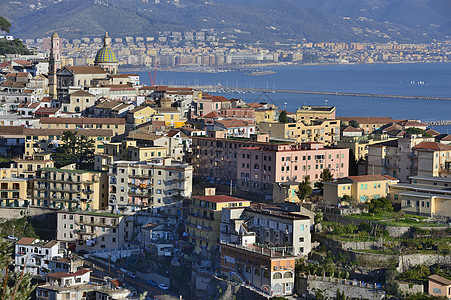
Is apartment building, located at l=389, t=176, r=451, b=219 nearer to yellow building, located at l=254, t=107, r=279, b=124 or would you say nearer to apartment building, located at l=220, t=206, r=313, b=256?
apartment building, located at l=220, t=206, r=313, b=256

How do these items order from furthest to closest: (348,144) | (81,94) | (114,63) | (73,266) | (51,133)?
(114,63) → (81,94) → (51,133) → (348,144) → (73,266)

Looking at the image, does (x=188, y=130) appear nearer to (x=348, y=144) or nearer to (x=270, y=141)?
(x=270, y=141)

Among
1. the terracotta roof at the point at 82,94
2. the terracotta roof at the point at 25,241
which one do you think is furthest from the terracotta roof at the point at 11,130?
the terracotta roof at the point at 25,241

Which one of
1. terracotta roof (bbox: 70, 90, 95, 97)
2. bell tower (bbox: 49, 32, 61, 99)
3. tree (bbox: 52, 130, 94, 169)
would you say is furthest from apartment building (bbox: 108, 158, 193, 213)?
bell tower (bbox: 49, 32, 61, 99)

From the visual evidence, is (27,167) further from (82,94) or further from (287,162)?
(82,94)

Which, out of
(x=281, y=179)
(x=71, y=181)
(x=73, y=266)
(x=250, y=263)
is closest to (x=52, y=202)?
(x=71, y=181)

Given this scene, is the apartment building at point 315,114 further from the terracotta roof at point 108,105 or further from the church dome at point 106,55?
the church dome at point 106,55
